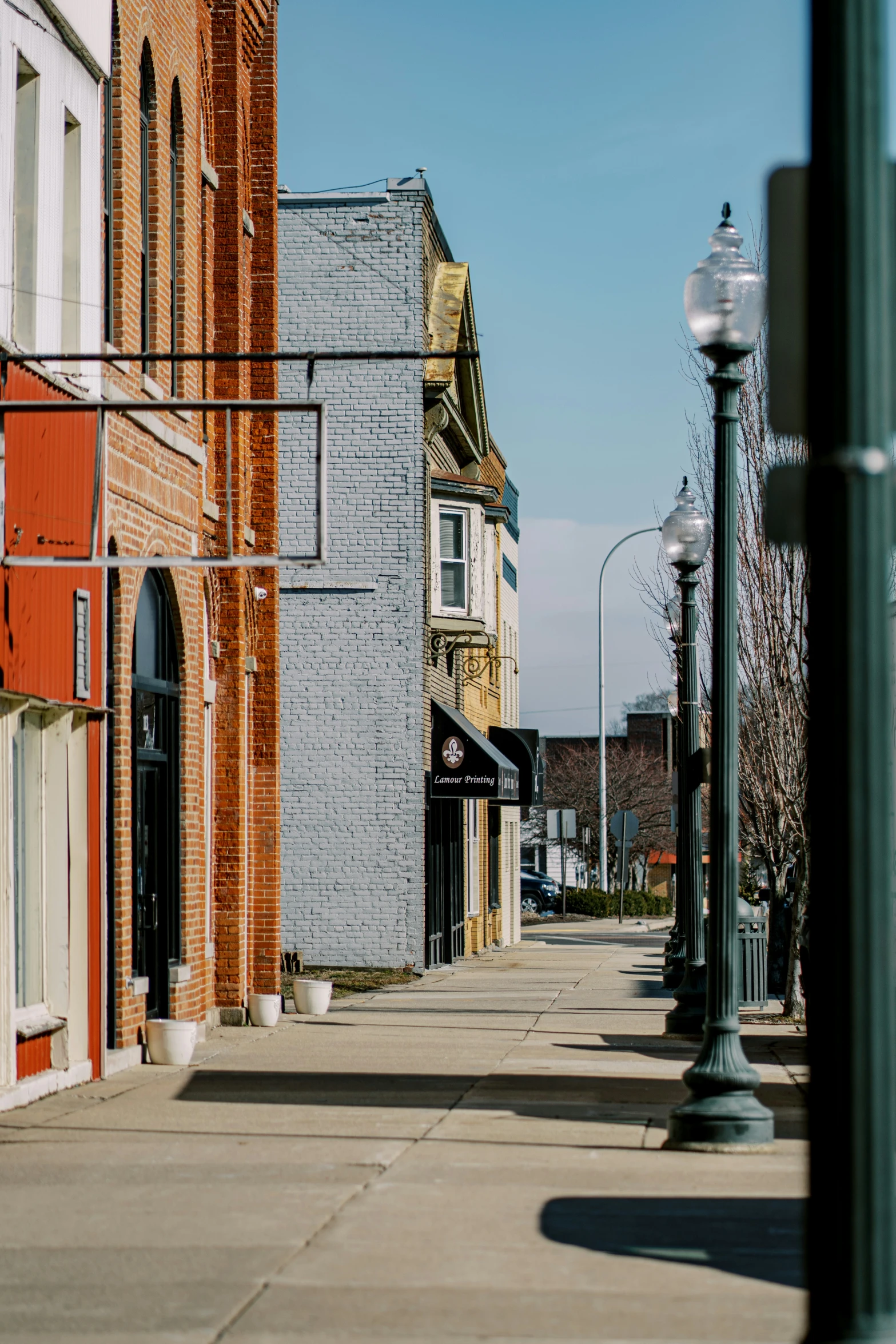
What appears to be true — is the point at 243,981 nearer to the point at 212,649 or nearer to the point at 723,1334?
the point at 212,649

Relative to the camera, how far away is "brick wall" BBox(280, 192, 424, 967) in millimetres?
24641

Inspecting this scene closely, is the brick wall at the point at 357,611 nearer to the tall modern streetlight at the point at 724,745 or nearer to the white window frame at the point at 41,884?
the white window frame at the point at 41,884

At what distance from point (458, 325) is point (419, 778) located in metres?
7.02

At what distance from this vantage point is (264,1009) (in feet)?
55.0

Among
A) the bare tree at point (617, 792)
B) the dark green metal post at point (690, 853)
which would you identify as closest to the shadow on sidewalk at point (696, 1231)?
the dark green metal post at point (690, 853)

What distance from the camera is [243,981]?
56.4ft

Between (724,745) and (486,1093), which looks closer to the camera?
(724,745)

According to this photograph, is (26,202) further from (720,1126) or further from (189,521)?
(720,1126)

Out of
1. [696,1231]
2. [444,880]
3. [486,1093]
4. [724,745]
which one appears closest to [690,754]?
[486,1093]

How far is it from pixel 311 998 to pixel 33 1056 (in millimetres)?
6691

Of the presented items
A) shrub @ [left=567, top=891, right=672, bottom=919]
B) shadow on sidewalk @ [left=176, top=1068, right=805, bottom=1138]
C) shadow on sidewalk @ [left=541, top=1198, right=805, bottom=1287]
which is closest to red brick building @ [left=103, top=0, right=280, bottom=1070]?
shadow on sidewalk @ [left=176, top=1068, right=805, bottom=1138]

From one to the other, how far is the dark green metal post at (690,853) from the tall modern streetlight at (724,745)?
5460 millimetres

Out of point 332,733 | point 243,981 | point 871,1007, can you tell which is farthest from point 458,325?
point 871,1007

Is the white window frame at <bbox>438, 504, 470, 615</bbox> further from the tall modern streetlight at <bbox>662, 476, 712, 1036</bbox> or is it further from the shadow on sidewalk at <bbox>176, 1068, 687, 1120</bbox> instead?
the shadow on sidewalk at <bbox>176, 1068, 687, 1120</bbox>
